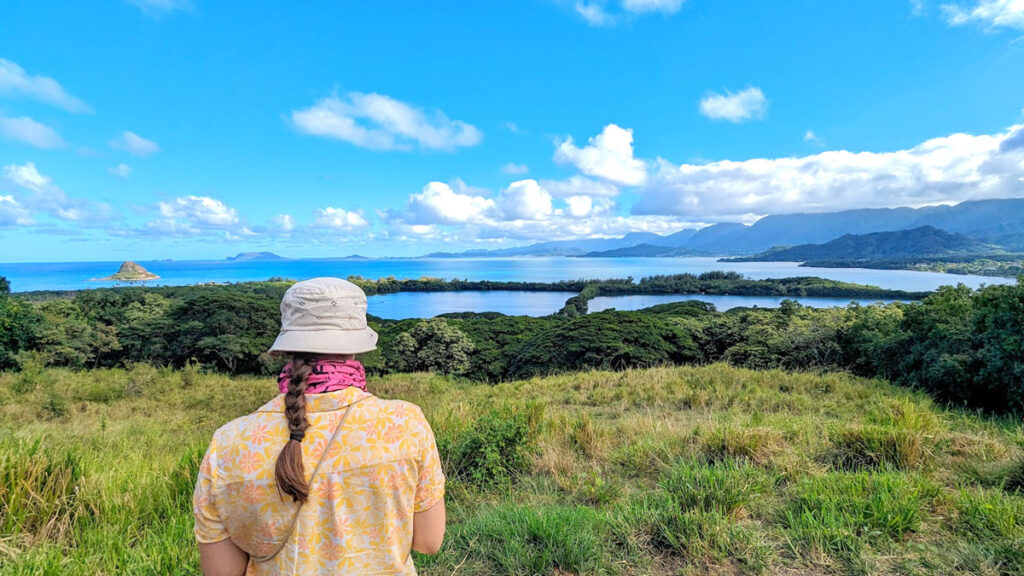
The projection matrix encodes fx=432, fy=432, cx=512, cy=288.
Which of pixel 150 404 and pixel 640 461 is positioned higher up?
pixel 640 461

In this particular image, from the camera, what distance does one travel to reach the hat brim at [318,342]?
3.80 ft

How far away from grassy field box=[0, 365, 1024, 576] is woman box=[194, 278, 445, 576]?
1.38 m

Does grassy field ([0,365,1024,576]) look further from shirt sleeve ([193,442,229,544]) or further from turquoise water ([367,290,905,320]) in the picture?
turquoise water ([367,290,905,320])

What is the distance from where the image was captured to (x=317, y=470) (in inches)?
42.8

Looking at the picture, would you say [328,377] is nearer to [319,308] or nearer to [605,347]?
[319,308]

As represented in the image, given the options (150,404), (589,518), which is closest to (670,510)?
(589,518)

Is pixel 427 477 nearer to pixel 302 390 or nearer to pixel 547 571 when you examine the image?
pixel 302 390

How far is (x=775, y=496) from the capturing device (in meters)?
2.95

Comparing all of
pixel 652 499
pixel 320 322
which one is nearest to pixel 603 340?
pixel 652 499

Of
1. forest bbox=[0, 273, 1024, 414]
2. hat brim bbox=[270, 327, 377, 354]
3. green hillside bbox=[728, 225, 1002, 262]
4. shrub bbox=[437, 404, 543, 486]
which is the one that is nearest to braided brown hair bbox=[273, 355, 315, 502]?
hat brim bbox=[270, 327, 377, 354]

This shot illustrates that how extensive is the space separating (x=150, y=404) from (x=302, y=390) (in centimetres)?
1202

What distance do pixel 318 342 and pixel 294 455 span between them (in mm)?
288

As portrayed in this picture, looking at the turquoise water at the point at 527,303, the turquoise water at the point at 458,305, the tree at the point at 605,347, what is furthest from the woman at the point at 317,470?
the turquoise water at the point at 527,303

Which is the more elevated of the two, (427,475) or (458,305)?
(427,475)
